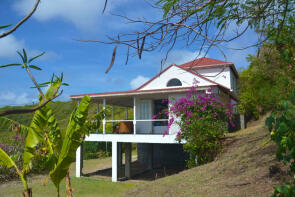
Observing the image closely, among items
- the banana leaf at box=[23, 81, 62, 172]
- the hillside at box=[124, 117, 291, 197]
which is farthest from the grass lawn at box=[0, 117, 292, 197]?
the banana leaf at box=[23, 81, 62, 172]

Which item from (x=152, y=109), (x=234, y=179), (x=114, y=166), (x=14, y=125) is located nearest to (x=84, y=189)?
(x=114, y=166)

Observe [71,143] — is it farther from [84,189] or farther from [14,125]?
[84,189]

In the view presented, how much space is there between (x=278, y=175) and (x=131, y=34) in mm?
5003

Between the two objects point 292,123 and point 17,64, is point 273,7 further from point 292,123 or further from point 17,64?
point 17,64

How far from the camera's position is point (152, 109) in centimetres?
1772

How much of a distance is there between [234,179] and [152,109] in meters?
10.7

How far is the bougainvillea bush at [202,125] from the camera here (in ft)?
38.0

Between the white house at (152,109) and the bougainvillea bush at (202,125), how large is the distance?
4.13ft

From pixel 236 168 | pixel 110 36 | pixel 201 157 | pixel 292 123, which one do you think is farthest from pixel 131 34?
pixel 201 157

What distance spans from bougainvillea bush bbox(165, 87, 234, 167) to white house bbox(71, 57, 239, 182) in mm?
1260

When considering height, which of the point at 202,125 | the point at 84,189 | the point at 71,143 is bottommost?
the point at 84,189

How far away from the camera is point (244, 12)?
5.67m

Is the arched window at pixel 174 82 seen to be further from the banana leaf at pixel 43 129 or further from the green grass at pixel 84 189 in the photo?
the banana leaf at pixel 43 129

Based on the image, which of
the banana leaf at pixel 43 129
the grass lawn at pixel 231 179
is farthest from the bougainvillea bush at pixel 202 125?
the banana leaf at pixel 43 129
